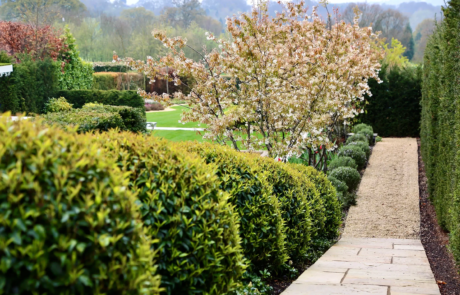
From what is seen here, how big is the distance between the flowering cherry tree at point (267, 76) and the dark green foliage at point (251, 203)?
9.76 ft

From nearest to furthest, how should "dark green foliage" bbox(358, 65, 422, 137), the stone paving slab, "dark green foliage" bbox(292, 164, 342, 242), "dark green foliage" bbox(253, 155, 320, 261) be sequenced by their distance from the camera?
the stone paving slab
"dark green foliage" bbox(253, 155, 320, 261)
"dark green foliage" bbox(292, 164, 342, 242)
"dark green foliage" bbox(358, 65, 422, 137)

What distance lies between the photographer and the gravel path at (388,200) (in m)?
6.90

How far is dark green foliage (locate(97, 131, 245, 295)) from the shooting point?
2191 millimetres

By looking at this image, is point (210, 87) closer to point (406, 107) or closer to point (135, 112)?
point (135, 112)

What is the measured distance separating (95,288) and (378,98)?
51.8ft

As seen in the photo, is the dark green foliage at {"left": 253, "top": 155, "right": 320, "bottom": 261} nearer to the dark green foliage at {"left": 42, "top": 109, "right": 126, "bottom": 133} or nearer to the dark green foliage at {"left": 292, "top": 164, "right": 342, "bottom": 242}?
the dark green foliage at {"left": 292, "top": 164, "right": 342, "bottom": 242}

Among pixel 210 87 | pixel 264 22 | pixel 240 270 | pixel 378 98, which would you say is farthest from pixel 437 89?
pixel 378 98

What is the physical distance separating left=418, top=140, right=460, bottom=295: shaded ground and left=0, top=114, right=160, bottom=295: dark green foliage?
11.7 ft

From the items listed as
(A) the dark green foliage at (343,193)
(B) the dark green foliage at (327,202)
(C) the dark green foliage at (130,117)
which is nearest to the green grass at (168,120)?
(C) the dark green foliage at (130,117)

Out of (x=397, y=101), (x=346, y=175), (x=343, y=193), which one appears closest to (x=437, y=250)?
(x=343, y=193)

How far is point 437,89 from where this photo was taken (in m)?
6.89

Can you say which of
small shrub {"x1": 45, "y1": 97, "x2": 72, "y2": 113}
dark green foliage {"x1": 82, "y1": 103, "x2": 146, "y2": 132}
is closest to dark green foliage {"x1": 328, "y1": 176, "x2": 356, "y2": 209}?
dark green foliage {"x1": 82, "y1": 103, "x2": 146, "y2": 132}

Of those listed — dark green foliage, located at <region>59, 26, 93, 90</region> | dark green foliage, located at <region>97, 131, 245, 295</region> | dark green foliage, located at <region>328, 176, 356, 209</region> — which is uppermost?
dark green foliage, located at <region>59, 26, 93, 90</region>

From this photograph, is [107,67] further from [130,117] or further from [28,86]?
[130,117]
